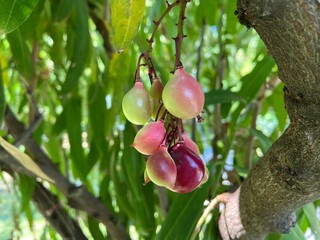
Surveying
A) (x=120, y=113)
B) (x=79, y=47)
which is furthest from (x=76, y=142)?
(x=79, y=47)

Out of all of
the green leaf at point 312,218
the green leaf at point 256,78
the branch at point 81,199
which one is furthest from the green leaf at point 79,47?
the green leaf at point 312,218

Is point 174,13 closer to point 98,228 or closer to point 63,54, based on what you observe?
point 63,54

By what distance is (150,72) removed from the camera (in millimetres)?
419

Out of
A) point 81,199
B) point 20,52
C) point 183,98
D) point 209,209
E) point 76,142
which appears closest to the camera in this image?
point 183,98

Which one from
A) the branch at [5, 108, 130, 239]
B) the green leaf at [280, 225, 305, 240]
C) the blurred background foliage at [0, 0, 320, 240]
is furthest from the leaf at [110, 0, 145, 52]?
the branch at [5, 108, 130, 239]

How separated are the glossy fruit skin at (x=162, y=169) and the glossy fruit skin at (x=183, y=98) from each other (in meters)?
0.03

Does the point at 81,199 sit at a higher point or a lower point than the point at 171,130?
lower

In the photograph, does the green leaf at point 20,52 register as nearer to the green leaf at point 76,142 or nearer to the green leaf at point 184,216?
the green leaf at point 76,142

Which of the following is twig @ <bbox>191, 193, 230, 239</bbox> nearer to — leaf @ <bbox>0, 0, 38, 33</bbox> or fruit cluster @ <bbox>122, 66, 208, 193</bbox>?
fruit cluster @ <bbox>122, 66, 208, 193</bbox>

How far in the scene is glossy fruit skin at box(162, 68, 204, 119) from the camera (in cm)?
37

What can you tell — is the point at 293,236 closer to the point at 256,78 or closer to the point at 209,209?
the point at 209,209

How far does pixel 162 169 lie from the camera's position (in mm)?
372

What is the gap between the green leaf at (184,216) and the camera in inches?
24.9

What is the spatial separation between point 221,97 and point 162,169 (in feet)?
1.41
